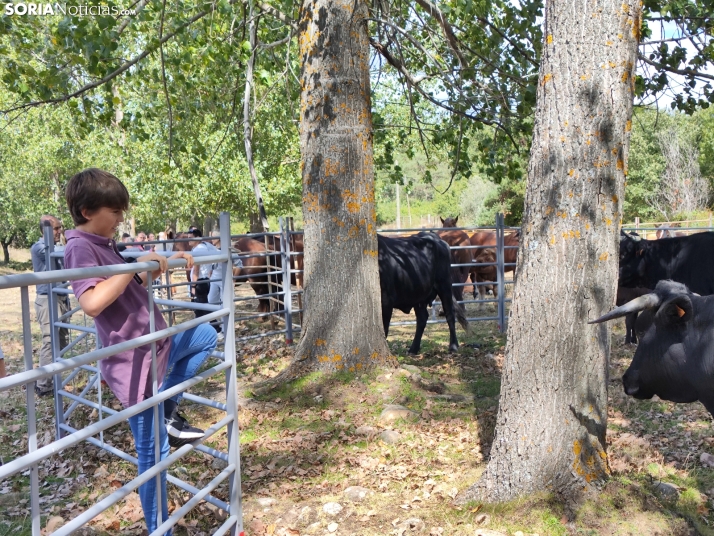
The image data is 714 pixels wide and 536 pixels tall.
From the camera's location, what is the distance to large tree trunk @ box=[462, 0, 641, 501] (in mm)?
3387

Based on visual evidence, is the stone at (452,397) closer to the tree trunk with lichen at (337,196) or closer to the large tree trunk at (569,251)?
the tree trunk with lichen at (337,196)

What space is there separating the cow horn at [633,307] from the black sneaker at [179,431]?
2.13 m

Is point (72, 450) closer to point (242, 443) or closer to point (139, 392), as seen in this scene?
point (242, 443)

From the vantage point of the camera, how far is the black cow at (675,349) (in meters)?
3.74

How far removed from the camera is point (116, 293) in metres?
2.49

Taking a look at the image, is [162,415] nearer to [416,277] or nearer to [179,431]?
[179,431]

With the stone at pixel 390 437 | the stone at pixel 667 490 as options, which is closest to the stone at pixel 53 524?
the stone at pixel 390 437

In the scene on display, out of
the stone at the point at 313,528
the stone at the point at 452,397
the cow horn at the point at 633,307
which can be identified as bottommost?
the stone at the point at 313,528

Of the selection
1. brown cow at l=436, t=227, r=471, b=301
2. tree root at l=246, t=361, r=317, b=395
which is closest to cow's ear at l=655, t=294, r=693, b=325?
tree root at l=246, t=361, r=317, b=395

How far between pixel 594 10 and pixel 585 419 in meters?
2.23

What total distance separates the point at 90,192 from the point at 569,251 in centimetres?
243

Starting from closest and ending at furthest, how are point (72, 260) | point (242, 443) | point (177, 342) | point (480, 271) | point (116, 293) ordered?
point (116, 293) < point (72, 260) < point (177, 342) < point (242, 443) < point (480, 271)

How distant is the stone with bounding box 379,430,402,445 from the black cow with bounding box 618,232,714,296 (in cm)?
585

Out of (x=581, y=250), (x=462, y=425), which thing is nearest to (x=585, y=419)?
(x=581, y=250)
